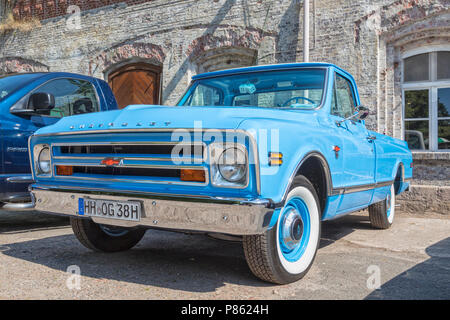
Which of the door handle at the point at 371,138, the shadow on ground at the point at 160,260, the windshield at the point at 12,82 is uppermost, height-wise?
the windshield at the point at 12,82

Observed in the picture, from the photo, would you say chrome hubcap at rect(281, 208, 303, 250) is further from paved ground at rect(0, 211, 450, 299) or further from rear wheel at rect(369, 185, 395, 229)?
rear wheel at rect(369, 185, 395, 229)

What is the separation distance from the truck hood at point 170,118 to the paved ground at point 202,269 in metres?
1.12

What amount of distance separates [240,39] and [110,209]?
748 cm

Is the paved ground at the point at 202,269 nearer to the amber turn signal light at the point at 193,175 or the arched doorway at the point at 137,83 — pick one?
the amber turn signal light at the point at 193,175

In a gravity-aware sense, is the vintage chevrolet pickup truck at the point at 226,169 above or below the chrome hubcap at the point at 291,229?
above

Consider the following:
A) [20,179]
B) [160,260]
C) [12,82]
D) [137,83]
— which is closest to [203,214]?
[160,260]

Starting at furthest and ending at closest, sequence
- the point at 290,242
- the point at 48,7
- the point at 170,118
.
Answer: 1. the point at 48,7
2. the point at 290,242
3. the point at 170,118

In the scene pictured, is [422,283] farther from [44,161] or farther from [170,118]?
[44,161]

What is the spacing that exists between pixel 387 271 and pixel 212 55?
7657 millimetres

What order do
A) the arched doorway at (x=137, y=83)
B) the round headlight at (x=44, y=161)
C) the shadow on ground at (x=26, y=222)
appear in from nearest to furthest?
the round headlight at (x=44, y=161)
the shadow on ground at (x=26, y=222)
the arched doorway at (x=137, y=83)

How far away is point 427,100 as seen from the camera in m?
8.28

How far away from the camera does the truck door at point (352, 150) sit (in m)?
4.02

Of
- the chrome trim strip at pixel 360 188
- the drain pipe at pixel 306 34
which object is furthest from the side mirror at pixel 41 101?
the drain pipe at pixel 306 34
